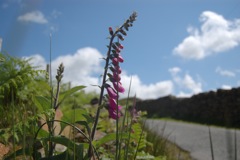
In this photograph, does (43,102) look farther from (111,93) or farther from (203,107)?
(203,107)

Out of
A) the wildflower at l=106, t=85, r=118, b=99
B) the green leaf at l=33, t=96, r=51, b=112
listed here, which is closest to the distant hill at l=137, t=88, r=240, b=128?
the wildflower at l=106, t=85, r=118, b=99

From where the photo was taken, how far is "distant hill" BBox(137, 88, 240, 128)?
571 inches

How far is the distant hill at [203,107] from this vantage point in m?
14.5

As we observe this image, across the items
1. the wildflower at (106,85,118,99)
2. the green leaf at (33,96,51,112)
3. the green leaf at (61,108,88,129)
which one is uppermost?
the wildflower at (106,85,118,99)


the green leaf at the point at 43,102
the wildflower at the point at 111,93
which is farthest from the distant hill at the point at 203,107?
the green leaf at the point at 43,102

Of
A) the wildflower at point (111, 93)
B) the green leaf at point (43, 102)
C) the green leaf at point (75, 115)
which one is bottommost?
the green leaf at point (75, 115)

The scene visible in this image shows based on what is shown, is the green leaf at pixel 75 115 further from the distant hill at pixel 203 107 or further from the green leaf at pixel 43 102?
the distant hill at pixel 203 107

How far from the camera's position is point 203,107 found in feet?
58.0

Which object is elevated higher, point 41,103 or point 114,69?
point 114,69

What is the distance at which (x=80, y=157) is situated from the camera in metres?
1.98

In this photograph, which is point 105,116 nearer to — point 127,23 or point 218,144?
point 218,144

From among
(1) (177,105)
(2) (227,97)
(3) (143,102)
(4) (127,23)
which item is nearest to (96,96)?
(2) (227,97)

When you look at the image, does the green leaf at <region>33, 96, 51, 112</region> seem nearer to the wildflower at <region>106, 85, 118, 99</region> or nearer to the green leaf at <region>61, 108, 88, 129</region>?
the green leaf at <region>61, 108, 88, 129</region>

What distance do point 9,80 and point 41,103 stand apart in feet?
5.80
